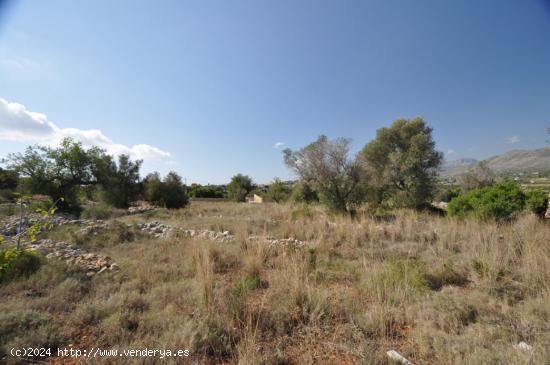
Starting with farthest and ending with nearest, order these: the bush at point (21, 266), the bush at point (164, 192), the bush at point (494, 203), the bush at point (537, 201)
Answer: the bush at point (164, 192), the bush at point (537, 201), the bush at point (494, 203), the bush at point (21, 266)

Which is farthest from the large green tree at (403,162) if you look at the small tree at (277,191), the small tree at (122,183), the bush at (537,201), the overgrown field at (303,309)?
the small tree at (122,183)

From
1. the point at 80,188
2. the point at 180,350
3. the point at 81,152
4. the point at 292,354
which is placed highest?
the point at 81,152

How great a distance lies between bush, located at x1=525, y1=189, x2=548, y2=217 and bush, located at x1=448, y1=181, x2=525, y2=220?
16 cm

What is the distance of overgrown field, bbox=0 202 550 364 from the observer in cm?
202

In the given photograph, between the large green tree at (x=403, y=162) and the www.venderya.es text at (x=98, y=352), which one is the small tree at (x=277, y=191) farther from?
the www.venderya.es text at (x=98, y=352)

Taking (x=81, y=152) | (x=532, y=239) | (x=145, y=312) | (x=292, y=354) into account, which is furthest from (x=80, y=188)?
(x=532, y=239)

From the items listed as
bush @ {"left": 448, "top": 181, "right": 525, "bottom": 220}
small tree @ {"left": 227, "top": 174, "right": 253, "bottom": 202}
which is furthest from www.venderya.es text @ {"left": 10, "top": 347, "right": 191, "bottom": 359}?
small tree @ {"left": 227, "top": 174, "right": 253, "bottom": 202}

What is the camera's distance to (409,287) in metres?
2.98

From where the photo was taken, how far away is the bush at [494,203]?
6.96m

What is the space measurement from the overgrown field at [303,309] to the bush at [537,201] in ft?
14.0

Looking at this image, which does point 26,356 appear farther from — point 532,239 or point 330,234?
point 532,239

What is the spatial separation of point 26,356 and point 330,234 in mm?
5808

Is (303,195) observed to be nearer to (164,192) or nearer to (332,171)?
(332,171)

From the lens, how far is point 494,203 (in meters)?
7.02
